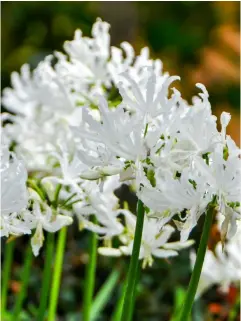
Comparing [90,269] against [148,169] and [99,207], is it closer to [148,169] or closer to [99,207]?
[99,207]

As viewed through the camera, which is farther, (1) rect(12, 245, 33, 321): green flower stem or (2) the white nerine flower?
(1) rect(12, 245, 33, 321): green flower stem

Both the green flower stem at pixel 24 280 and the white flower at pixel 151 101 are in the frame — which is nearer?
the white flower at pixel 151 101

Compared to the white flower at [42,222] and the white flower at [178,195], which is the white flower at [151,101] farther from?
the white flower at [42,222]

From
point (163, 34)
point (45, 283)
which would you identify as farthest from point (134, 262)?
point (163, 34)

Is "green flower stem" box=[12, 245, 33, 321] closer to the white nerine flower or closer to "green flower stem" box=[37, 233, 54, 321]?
"green flower stem" box=[37, 233, 54, 321]

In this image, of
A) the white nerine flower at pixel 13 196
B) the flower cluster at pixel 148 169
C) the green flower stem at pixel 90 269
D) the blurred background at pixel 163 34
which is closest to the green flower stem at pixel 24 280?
the green flower stem at pixel 90 269

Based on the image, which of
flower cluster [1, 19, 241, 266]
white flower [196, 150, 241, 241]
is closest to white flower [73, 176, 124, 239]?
flower cluster [1, 19, 241, 266]

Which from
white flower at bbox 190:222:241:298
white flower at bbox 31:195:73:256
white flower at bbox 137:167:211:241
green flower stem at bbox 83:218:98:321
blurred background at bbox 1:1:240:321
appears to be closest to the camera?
white flower at bbox 137:167:211:241

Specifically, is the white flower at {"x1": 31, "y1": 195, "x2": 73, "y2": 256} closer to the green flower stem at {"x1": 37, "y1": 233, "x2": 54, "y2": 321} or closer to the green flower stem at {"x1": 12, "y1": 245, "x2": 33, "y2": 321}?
the green flower stem at {"x1": 37, "y1": 233, "x2": 54, "y2": 321}

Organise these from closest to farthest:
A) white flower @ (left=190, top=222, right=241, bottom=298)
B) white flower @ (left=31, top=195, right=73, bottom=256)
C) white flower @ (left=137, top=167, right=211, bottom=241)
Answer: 1. white flower @ (left=137, top=167, right=211, bottom=241)
2. white flower @ (left=31, top=195, right=73, bottom=256)
3. white flower @ (left=190, top=222, right=241, bottom=298)

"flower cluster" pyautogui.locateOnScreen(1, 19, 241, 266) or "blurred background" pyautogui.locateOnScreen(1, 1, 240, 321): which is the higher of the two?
"blurred background" pyautogui.locateOnScreen(1, 1, 240, 321)

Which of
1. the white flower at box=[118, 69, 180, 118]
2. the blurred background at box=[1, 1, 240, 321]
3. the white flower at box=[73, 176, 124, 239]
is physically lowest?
the white flower at box=[73, 176, 124, 239]
